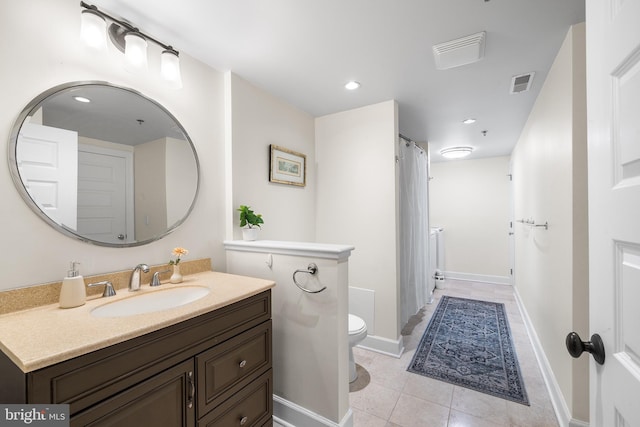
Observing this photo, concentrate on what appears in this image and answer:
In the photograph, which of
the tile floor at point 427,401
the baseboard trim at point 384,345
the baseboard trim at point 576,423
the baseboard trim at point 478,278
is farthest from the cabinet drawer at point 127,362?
the baseboard trim at point 478,278

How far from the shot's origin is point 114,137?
1.43 metres

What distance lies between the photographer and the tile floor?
164 centimetres

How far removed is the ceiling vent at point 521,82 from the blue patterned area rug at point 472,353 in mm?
2297

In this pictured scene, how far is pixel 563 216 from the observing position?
5.35 feet

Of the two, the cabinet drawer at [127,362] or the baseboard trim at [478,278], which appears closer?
the cabinet drawer at [127,362]

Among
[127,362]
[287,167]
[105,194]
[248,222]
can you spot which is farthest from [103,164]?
[287,167]

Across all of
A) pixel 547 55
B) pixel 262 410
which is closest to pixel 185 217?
pixel 262 410

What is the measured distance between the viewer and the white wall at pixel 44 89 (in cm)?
110

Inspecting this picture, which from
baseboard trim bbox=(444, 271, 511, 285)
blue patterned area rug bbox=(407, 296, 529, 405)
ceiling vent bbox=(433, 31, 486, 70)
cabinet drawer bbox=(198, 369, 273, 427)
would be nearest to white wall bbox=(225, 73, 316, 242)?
cabinet drawer bbox=(198, 369, 273, 427)

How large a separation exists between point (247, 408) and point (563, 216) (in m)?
2.09

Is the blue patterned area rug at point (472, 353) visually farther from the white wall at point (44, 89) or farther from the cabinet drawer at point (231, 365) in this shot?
the white wall at point (44, 89)

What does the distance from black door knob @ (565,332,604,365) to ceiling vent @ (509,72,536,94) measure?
2091 mm

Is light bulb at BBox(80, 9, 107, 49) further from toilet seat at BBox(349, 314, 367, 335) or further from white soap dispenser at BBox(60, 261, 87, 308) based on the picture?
toilet seat at BBox(349, 314, 367, 335)

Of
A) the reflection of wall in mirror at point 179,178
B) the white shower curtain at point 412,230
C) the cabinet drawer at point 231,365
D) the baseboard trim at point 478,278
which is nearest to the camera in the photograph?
the cabinet drawer at point 231,365
